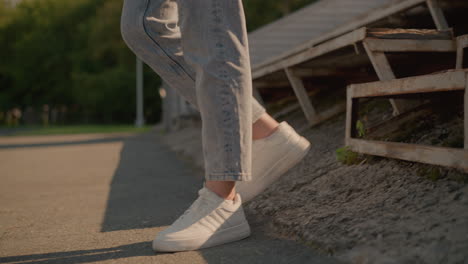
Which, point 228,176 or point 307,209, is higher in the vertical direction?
point 228,176

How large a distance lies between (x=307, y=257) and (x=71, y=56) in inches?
1722

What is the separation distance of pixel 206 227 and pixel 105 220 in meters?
0.76

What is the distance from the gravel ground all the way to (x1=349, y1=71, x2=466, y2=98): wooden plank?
29 centimetres

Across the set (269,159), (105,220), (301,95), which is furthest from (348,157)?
(301,95)

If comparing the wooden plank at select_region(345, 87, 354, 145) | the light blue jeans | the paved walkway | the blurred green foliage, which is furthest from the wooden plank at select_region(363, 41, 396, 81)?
the blurred green foliage

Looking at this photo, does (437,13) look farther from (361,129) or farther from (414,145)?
(414,145)

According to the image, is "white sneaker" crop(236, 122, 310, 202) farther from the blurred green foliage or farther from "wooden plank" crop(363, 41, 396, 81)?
the blurred green foliage

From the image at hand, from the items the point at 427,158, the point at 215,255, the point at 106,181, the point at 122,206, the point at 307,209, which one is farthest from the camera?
the point at 106,181

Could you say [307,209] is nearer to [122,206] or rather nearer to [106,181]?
[122,206]

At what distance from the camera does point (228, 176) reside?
1.56m

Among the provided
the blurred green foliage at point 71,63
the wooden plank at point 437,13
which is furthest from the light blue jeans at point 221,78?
the blurred green foliage at point 71,63

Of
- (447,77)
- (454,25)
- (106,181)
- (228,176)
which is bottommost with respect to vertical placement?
(106,181)

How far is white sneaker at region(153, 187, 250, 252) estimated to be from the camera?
159 centimetres

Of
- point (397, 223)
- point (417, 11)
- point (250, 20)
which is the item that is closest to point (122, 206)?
point (397, 223)
